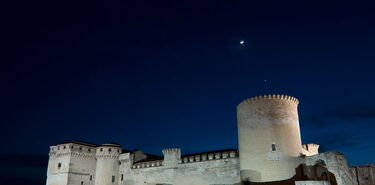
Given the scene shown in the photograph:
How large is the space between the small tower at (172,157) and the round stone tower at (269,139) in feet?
25.8

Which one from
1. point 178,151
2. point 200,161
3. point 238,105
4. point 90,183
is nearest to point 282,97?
point 238,105

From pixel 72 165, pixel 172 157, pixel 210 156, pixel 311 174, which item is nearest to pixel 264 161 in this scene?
pixel 311 174

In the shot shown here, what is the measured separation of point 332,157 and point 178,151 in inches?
582

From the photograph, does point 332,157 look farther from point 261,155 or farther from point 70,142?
point 70,142

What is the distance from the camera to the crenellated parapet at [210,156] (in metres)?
28.6

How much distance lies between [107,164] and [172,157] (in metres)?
9.49

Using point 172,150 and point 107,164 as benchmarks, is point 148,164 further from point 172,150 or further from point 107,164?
point 107,164

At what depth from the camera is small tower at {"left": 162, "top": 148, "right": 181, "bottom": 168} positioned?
32.5 metres

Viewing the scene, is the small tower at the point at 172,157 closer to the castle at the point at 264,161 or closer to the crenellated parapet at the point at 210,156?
the castle at the point at 264,161

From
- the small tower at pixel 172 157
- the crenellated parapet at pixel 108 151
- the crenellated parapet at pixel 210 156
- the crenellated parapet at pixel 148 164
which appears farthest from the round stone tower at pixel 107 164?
the crenellated parapet at pixel 210 156

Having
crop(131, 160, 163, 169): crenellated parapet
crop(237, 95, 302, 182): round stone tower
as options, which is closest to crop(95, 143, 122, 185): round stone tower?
crop(131, 160, 163, 169): crenellated parapet

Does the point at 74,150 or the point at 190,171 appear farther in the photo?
the point at 74,150

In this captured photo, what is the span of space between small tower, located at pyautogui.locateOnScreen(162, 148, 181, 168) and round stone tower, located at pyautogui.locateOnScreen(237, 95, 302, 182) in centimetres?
787

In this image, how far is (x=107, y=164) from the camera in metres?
37.9
